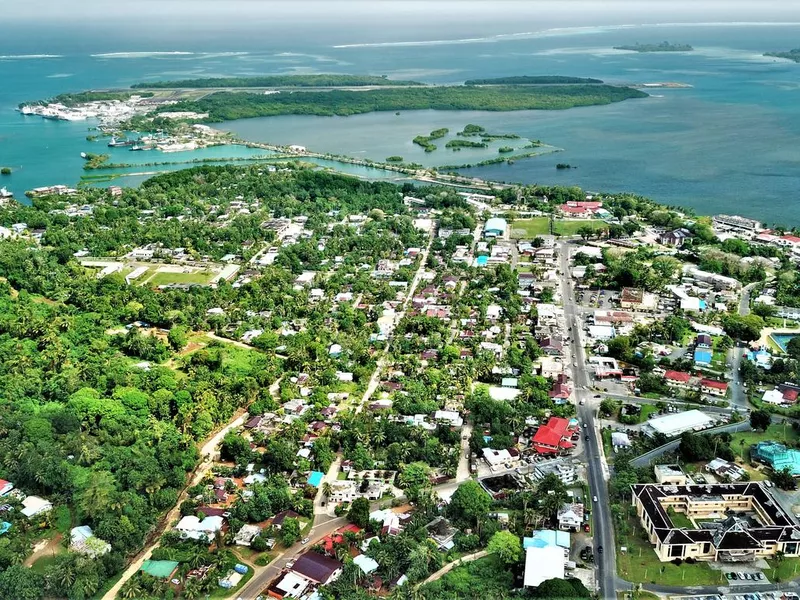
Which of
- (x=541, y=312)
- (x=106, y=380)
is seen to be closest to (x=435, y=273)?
(x=541, y=312)

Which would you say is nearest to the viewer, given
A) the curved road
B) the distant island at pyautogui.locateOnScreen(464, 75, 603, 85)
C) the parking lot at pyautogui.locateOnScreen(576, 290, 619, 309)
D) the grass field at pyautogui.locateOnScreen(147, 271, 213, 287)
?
the curved road

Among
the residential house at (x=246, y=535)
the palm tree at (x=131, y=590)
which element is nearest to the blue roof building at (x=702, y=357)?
the residential house at (x=246, y=535)

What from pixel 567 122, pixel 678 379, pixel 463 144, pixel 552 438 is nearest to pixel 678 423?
pixel 678 379

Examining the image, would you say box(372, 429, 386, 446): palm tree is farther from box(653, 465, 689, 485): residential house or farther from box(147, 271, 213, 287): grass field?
box(147, 271, 213, 287): grass field

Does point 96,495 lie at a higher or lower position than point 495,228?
lower

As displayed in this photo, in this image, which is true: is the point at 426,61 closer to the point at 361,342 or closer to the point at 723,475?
the point at 361,342

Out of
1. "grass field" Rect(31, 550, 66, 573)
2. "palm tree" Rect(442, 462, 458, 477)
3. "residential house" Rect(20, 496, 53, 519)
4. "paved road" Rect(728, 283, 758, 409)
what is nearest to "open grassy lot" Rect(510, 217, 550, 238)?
"paved road" Rect(728, 283, 758, 409)

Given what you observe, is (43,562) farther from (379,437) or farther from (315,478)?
(379,437)
